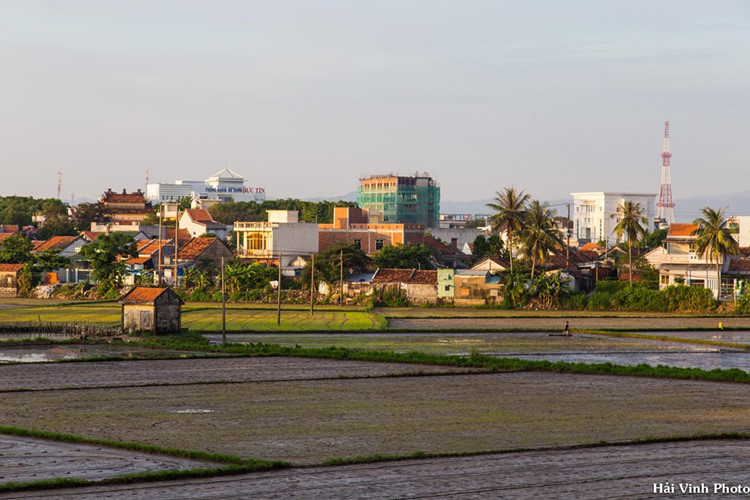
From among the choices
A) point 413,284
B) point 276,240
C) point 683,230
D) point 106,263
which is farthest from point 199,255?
point 683,230

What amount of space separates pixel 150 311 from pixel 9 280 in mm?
43784

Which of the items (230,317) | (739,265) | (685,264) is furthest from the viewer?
(685,264)

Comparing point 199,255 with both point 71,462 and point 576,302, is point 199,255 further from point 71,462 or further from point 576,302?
point 71,462

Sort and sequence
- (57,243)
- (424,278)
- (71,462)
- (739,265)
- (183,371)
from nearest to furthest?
(71,462) → (183,371) → (739,265) → (424,278) → (57,243)

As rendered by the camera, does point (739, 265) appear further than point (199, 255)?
No

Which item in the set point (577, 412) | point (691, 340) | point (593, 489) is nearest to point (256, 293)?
point (691, 340)

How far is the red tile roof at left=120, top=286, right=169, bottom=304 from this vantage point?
53.2 metres

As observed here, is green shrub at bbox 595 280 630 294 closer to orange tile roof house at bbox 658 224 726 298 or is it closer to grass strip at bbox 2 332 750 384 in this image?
orange tile roof house at bbox 658 224 726 298

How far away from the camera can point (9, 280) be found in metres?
91.7

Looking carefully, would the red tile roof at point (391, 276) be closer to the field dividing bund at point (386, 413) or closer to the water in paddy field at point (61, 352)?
the water in paddy field at point (61, 352)

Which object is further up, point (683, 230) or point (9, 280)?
point (683, 230)

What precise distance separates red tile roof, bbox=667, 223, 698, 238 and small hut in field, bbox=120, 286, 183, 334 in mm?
43680

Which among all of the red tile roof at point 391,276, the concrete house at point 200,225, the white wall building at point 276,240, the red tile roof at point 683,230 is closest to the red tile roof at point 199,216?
the concrete house at point 200,225

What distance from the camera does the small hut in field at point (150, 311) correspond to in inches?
2096
